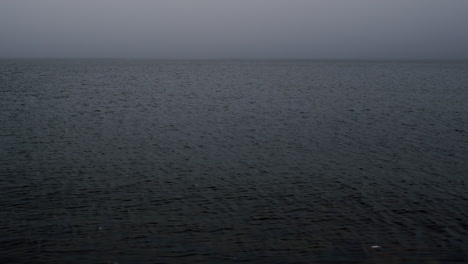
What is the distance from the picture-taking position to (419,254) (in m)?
13.2

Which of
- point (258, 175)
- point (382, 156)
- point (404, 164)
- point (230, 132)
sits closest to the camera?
point (258, 175)

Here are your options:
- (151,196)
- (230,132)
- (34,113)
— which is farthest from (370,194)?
(34,113)

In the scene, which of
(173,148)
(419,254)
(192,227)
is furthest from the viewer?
(173,148)

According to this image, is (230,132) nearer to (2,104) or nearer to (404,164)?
(404,164)

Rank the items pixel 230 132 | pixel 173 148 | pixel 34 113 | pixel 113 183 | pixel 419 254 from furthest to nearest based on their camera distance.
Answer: pixel 34 113, pixel 230 132, pixel 173 148, pixel 113 183, pixel 419 254

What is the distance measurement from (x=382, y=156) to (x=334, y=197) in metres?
8.54

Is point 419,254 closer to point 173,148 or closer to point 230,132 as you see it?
point 173,148

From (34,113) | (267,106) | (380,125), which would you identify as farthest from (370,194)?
(34,113)

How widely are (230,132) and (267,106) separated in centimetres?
1679

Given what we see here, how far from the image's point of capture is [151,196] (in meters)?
18.4

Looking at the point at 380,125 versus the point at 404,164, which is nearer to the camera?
the point at 404,164

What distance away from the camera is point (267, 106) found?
49.3 meters

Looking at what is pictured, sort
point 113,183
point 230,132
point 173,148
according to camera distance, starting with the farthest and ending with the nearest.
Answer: point 230,132
point 173,148
point 113,183

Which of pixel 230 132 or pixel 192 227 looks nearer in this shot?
pixel 192 227
